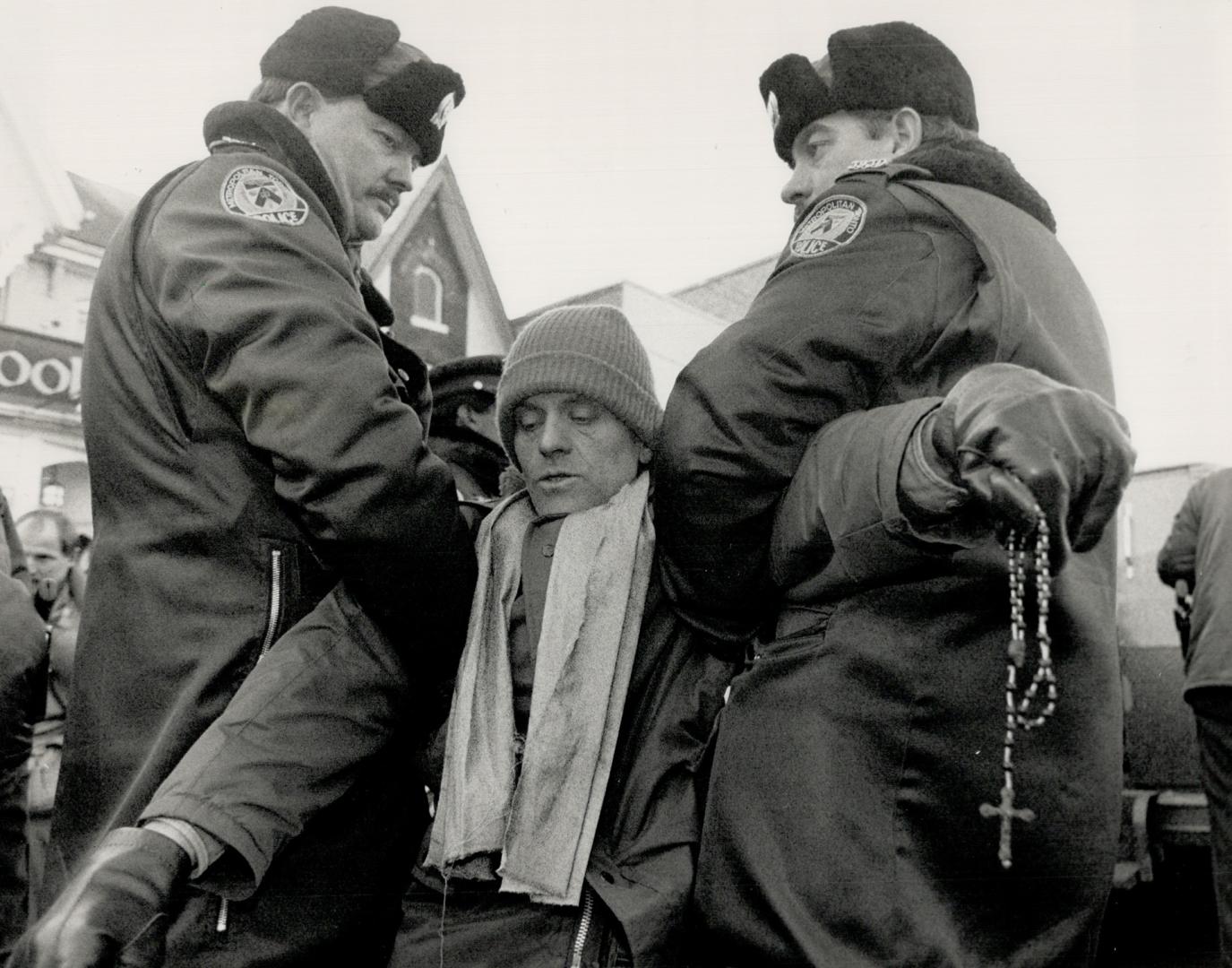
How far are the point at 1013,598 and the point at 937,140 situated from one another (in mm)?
941

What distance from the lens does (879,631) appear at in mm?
1528

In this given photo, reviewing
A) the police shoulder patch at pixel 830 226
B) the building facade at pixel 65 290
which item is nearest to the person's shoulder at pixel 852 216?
the police shoulder patch at pixel 830 226

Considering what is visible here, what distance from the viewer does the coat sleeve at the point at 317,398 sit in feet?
5.54

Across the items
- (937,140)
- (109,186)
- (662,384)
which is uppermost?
(937,140)

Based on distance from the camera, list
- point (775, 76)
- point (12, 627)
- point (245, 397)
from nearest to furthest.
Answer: point (245, 397)
point (775, 76)
point (12, 627)

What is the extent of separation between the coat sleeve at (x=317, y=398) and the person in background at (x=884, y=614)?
37cm

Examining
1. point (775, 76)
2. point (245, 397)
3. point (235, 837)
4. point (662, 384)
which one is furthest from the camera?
point (662, 384)

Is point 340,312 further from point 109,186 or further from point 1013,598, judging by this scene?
point 109,186

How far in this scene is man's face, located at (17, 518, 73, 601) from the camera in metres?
5.18

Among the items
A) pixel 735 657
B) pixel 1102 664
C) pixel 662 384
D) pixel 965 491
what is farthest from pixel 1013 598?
pixel 662 384

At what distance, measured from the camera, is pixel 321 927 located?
1.78 metres

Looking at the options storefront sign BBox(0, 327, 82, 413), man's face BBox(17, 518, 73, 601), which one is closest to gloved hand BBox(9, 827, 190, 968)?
man's face BBox(17, 518, 73, 601)

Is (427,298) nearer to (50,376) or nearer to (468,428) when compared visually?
(50,376)

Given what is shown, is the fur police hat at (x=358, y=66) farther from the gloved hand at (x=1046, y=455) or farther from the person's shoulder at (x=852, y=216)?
the gloved hand at (x=1046, y=455)
